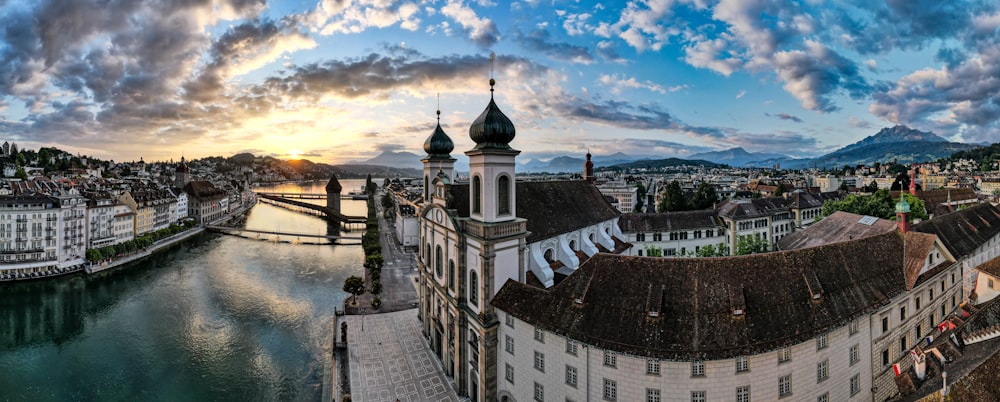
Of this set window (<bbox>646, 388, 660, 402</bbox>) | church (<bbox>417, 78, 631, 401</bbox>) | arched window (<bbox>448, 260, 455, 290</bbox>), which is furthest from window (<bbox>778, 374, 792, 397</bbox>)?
arched window (<bbox>448, 260, 455, 290</bbox>)

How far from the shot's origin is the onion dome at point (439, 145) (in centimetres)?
3070

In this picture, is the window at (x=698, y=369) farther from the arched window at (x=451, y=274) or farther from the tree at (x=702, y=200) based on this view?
the tree at (x=702, y=200)

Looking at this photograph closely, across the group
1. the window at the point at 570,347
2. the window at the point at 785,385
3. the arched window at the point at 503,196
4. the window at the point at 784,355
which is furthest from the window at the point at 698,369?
the arched window at the point at 503,196

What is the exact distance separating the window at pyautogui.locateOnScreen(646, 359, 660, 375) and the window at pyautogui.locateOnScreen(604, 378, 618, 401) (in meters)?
1.31

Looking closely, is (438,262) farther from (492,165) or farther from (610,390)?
(610,390)

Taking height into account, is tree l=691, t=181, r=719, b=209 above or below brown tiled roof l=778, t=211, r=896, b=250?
above

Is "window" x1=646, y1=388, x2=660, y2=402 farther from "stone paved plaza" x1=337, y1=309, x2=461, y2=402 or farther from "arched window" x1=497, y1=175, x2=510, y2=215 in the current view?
"stone paved plaza" x1=337, y1=309, x2=461, y2=402

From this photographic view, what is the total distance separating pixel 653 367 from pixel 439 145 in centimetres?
2031

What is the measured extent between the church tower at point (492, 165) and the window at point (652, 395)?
960cm

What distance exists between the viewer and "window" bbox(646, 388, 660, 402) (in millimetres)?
15710

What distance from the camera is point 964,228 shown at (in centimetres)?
3080

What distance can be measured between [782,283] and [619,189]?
398 ft

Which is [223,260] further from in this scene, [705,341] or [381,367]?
[705,341]

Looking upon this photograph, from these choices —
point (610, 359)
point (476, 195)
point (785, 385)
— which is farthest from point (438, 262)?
point (785, 385)
